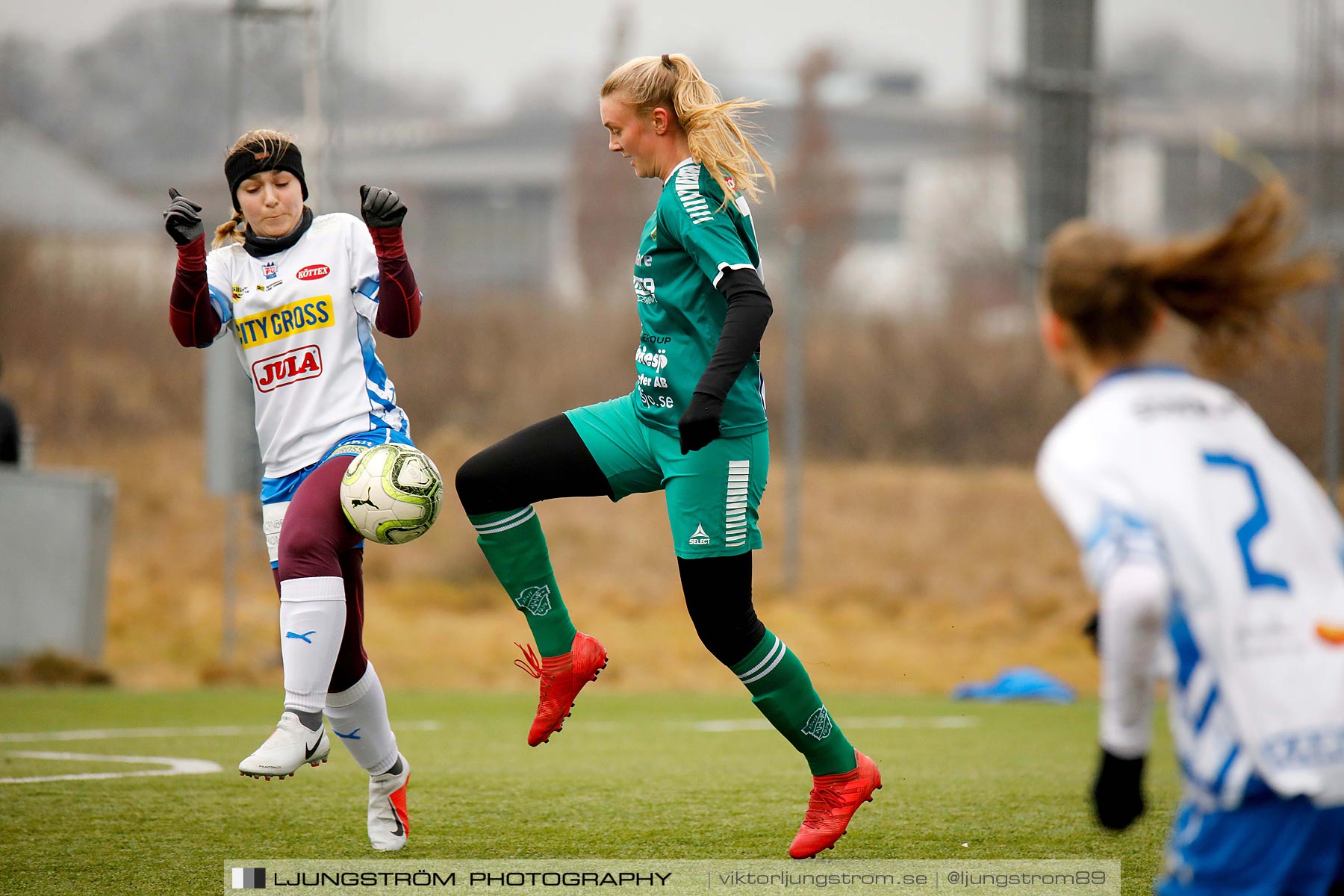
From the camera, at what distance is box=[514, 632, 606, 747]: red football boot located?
13.7 feet

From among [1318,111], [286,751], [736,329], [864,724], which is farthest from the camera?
[1318,111]

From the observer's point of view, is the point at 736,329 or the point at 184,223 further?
the point at 184,223

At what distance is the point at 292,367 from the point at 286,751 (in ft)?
3.57

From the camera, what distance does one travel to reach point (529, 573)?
4281mm

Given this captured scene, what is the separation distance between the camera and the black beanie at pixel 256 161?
13.2ft

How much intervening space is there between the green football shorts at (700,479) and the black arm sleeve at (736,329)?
290mm

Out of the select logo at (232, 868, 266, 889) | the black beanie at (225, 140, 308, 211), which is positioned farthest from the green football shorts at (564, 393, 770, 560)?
the select logo at (232, 868, 266, 889)

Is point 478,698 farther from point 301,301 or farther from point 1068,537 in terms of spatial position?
point 1068,537

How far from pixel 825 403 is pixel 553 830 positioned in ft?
42.8

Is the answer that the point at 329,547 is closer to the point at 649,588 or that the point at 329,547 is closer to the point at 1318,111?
the point at 649,588

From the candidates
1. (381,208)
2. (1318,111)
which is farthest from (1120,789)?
(1318,111)

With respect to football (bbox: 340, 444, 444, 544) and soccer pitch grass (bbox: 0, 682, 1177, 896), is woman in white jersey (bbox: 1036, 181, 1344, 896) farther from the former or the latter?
football (bbox: 340, 444, 444, 544)

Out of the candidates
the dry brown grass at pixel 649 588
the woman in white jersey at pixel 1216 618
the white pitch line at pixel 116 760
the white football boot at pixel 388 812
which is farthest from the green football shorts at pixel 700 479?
the dry brown grass at pixel 649 588

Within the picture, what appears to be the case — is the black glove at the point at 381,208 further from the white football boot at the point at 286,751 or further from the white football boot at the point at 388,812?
the white football boot at the point at 388,812
